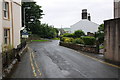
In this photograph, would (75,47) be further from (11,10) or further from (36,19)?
(36,19)

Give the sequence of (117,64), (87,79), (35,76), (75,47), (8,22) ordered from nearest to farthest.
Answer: (87,79) < (35,76) < (117,64) < (8,22) < (75,47)

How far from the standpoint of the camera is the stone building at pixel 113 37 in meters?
12.8

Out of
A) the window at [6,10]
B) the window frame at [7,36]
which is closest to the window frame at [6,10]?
the window at [6,10]

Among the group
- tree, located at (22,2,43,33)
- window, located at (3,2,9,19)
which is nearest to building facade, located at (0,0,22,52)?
window, located at (3,2,9,19)

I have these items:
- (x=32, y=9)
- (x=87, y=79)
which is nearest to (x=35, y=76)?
(x=87, y=79)

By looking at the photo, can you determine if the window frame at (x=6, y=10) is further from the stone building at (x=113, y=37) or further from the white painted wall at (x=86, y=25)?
the white painted wall at (x=86, y=25)

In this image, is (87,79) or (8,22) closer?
(87,79)

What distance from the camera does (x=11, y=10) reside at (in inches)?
760

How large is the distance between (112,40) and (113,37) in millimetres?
262

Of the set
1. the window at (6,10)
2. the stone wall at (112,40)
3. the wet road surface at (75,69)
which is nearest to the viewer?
the wet road surface at (75,69)

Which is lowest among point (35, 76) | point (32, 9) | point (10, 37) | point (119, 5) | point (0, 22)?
point (35, 76)

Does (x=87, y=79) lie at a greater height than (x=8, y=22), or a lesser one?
lesser

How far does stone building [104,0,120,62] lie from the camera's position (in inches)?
504

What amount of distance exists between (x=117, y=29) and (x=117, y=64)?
8.79 feet
